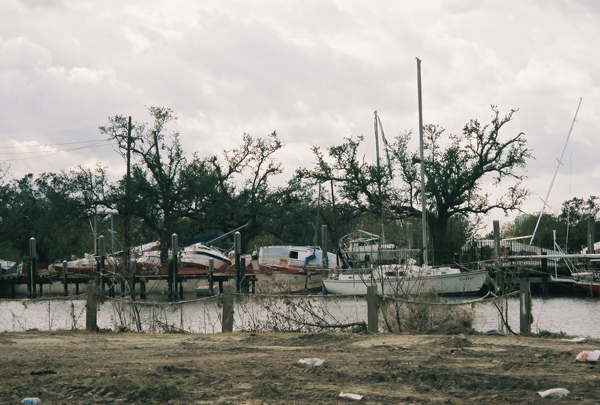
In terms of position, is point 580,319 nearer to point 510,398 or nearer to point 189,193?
point 510,398

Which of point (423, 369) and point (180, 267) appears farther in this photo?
point (180, 267)

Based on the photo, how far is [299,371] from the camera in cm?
931

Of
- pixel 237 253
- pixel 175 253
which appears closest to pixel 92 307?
pixel 237 253

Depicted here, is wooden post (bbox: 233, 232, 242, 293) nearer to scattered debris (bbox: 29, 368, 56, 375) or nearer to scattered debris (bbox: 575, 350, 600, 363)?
scattered debris (bbox: 29, 368, 56, 375)

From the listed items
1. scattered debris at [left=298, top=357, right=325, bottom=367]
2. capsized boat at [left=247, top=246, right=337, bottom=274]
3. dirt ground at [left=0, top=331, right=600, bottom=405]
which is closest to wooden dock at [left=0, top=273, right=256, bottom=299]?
capsized boat at [left=247, top=246, right=337, bottom=274]

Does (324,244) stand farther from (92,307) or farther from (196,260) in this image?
(92,307)

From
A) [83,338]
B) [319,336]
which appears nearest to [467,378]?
[319,336]

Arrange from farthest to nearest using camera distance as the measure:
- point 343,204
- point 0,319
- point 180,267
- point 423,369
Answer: point 343,204
point 180,267
point 0,319
point 423,369

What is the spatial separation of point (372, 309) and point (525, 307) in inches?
124

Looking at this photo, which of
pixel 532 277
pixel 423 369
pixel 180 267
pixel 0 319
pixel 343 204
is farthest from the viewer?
pixel 343 204

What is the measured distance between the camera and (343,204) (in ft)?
162

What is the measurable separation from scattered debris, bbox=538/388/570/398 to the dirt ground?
75 millimetres

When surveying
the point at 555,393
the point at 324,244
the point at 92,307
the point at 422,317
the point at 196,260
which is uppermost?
the point at 324,244

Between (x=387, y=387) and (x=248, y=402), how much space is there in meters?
1.74
